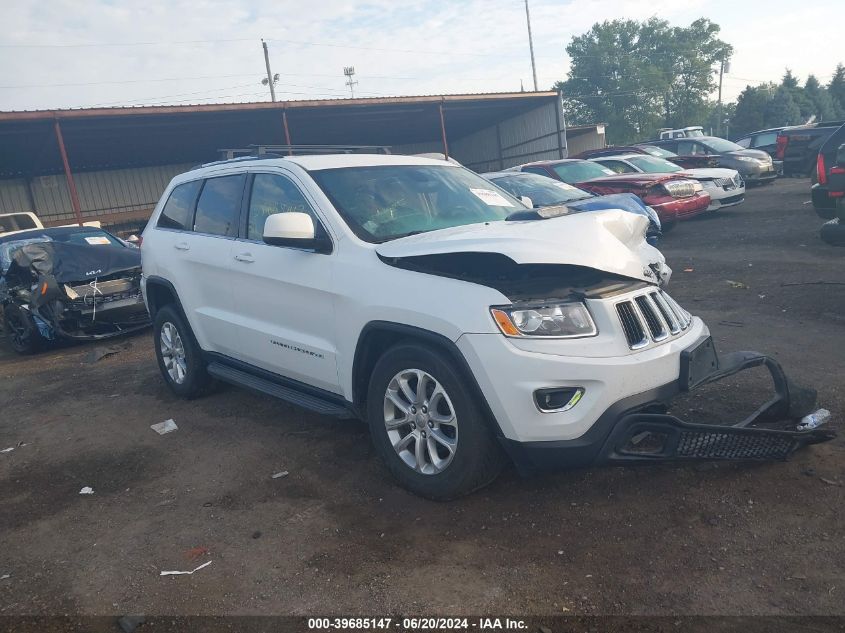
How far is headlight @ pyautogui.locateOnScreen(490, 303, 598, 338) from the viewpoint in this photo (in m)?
3.10

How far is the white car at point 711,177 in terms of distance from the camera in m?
13.4

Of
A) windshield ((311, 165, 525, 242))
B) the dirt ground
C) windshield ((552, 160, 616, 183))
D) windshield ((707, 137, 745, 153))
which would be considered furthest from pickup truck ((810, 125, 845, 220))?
windshield ((707, 137, 745, 153))

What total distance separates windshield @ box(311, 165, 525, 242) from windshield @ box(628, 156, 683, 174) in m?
10.3

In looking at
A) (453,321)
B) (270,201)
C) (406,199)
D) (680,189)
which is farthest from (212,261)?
(680,189)

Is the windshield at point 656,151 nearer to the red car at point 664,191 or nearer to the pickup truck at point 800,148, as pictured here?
the pickup truck at point 800,148

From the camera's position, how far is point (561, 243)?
3273 millimetres

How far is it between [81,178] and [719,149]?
24023mm

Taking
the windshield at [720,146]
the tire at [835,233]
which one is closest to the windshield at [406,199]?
the tire at [835,233]

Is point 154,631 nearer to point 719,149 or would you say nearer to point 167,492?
point 167,492

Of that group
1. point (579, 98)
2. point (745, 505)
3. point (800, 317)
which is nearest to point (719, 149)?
point (800, 317)

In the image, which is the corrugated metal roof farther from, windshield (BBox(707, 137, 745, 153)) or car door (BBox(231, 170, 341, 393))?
car door (BBox(231, 170, 341, 393))

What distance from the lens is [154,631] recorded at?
108 inches

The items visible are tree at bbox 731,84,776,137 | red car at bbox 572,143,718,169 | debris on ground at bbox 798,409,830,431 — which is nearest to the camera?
debris on ground at bbox 798,409,830,431

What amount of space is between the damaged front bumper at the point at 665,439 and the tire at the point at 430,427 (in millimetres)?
186
